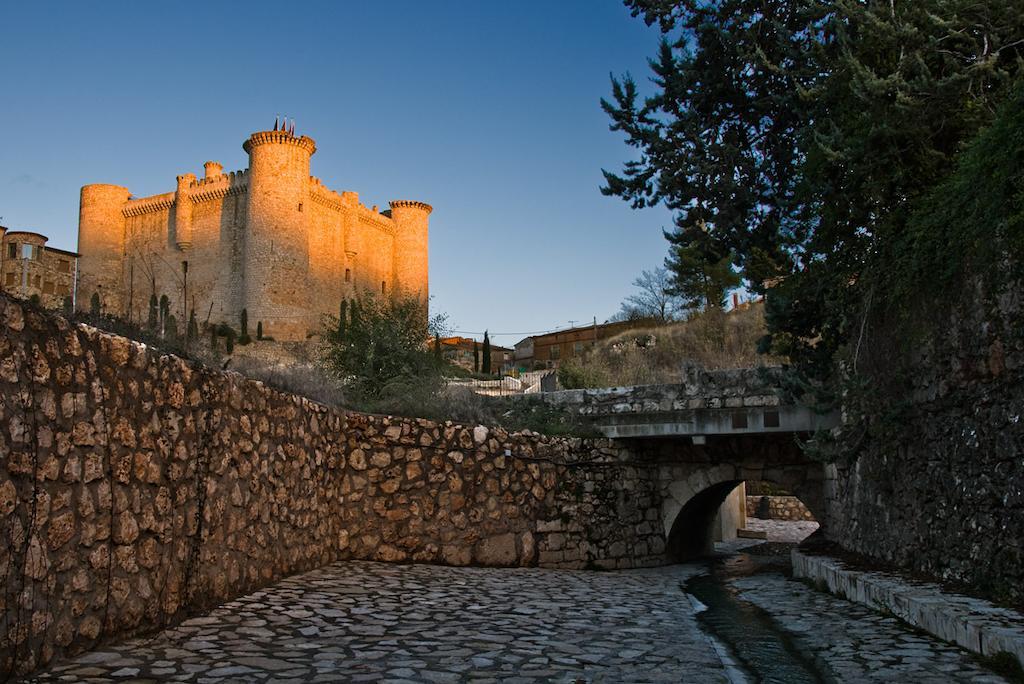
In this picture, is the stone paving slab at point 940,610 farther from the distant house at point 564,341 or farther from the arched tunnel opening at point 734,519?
the distant house at point 564,341

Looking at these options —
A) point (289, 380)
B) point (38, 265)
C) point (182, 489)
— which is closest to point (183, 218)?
point (38, 265)

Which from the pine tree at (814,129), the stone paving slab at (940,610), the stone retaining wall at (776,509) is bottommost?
the stone retaining wall at (776,509)

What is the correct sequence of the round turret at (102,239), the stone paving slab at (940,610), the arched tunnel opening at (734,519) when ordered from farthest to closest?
1. the round turret at (102,239)
2. the arched tunnel opening at (734,519)
3. the stone paving slab at (940,610)

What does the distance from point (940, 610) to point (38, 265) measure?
1974 inches

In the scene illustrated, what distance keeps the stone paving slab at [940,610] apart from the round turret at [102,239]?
51000 mm

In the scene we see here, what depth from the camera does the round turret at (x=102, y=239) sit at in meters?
49.7

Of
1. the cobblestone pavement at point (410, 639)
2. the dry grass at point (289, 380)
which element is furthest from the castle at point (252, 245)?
the cobblestone pavement at point (410, 639)

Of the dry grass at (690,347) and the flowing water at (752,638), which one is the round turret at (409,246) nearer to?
the dry grass at (690,347)

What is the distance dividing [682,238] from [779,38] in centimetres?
248

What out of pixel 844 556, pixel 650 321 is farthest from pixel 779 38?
pixel 650 321

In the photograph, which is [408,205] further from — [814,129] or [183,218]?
[814,129]

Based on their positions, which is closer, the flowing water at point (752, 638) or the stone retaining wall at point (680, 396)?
the flowing water at point (752, 638)

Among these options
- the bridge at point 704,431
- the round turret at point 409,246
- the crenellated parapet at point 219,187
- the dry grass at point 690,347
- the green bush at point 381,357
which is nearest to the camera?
the bridge at point 704,431

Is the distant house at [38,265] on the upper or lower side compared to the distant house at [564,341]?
upper
